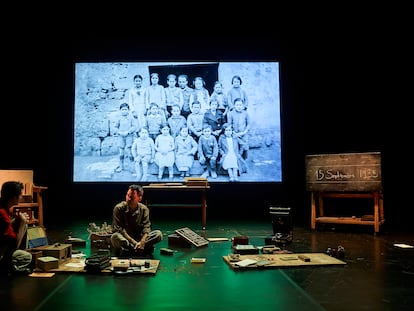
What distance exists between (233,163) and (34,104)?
4460 millimetres

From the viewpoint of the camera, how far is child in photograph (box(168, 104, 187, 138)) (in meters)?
8.56

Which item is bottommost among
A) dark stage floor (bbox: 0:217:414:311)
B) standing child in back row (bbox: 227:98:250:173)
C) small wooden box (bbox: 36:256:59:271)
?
dark stage floor (bbox: 0:217:414:311)

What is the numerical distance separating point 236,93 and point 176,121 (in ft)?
4.55

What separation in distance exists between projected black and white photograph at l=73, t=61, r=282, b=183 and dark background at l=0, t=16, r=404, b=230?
423 mm

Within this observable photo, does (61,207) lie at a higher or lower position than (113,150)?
lower

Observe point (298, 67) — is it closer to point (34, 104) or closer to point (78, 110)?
point (78, 110)

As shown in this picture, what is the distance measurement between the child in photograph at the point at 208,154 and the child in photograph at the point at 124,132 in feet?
4.64

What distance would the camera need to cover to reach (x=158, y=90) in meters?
8.63

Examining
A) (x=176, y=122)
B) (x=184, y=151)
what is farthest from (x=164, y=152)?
(x=176, y=122)

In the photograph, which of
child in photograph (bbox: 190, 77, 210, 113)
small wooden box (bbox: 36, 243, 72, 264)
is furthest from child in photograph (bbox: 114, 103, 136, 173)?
small wooden box (bbox: 36, 243, 72, 264)

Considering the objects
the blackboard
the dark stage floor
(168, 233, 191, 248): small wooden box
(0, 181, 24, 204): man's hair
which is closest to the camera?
the dark stage floor

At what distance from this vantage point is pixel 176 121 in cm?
858

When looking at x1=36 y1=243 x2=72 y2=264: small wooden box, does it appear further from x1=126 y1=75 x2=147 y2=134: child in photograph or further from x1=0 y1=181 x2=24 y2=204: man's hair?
x1=126 y1=75 x2=147 y2=134: child in photograph

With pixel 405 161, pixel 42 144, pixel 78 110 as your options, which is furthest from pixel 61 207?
pixel 405 161
